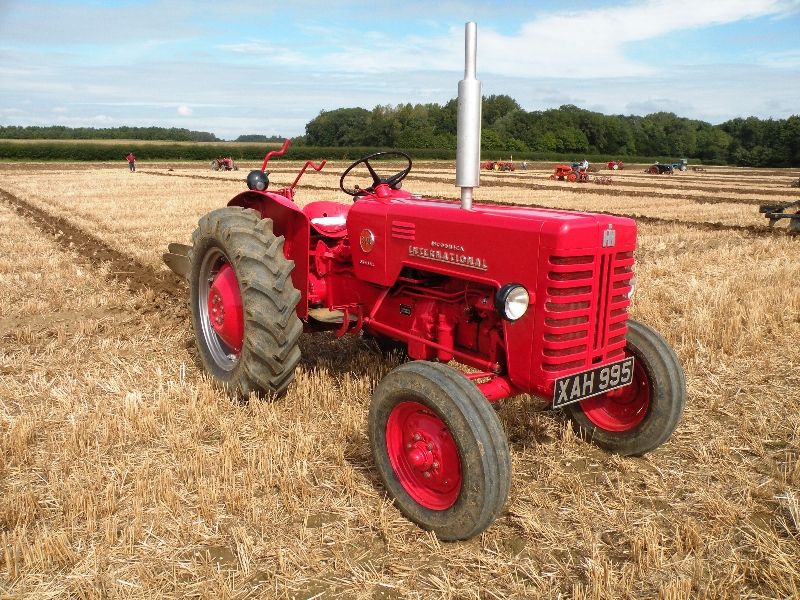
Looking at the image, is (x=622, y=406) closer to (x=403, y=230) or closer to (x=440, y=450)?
(x=440, y=450)

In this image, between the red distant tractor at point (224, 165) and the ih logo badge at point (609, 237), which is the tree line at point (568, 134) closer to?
the red distant tractor at point (224, 165)

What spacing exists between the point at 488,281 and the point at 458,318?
1.40 ft

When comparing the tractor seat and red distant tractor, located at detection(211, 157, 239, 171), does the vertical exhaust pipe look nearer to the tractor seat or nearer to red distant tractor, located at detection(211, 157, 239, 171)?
the tractor seat

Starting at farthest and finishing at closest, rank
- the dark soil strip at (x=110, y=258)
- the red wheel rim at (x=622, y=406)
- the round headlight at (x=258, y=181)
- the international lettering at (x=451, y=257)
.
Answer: the dark soil strip at (x=110, y=258), the round headlight at (x=258, y=181), the red wheel rim at (x=622, y=406), the international lettering at (x=451, y=257)

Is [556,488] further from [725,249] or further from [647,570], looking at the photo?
[725,249]

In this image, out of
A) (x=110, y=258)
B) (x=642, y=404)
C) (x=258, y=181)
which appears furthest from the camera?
(x=110, y=258)

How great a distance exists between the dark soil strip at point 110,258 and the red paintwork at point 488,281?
388cm

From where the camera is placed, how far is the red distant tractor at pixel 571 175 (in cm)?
2981

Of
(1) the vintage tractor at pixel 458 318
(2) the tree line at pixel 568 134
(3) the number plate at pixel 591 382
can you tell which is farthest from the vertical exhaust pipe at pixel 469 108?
(2) the tree line at pixel 568 134

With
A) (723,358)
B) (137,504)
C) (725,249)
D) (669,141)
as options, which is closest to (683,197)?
(725,249)

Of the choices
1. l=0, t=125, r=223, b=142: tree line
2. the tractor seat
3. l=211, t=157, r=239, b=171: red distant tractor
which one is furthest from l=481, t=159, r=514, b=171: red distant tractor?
l=0, t=125, r=223, b=142: tree line

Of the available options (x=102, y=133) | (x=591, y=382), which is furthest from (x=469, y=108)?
(x=102, y=133)

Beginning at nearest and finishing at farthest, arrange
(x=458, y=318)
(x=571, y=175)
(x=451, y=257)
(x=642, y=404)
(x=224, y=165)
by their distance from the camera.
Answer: (x=451, y=257) → (x=458, y=318) → (x=642, y=404) → (x=571, y=175) → (x=224, y=165)

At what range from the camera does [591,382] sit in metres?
3.08
